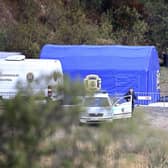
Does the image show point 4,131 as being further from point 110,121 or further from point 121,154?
point 121,154

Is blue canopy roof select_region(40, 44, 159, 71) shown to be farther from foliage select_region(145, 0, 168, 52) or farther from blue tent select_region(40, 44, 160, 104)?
foliage select_region(145, 0, 168, 52)

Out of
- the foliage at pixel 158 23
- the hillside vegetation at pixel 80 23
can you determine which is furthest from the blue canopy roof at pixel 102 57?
the foliage at pixel 158 23

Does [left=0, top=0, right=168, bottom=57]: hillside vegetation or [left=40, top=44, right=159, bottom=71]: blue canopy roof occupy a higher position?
[left=0, top=0, right=168, bottom=57]: hillside vegetation

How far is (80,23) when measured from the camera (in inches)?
1992

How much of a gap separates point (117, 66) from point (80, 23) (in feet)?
60.0

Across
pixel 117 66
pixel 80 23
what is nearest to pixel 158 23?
pixel 80 23

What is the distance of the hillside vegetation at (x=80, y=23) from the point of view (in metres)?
→ 45.8

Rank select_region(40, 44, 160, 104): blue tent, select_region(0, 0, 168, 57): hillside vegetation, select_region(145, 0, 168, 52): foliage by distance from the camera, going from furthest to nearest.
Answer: select_region(145, 0, 168, 52): foliage → select_region(0, 0, 168, 57): hillside vegetation → select_region(40, 44, 160, 104): blue tent

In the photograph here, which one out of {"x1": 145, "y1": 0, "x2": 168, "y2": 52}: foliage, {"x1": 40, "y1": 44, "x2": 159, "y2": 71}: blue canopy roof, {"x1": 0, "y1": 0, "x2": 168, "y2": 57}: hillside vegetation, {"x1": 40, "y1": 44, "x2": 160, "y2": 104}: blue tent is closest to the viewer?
{"x1": 40, "y1": 44, "x2": 160, "y2": 104}: blue tent

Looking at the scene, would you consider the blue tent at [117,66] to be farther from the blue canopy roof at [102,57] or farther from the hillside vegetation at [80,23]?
the hillside vegetation at [80,23]

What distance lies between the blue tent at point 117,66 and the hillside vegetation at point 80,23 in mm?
9892

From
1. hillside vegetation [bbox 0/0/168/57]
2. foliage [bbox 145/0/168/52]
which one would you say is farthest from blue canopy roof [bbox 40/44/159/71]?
foliage [bbox 145/0/168/52]

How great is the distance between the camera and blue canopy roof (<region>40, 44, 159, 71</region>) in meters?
32.8

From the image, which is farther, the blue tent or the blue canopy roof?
the blue canopy roof
